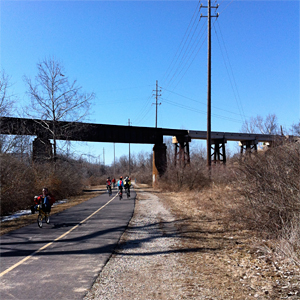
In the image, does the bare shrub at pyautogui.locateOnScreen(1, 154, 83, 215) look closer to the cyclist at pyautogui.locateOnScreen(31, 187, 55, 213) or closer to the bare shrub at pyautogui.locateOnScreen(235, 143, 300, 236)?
the cyclist at pyautogui.locateOnScreen(31, 187, 55, 213)

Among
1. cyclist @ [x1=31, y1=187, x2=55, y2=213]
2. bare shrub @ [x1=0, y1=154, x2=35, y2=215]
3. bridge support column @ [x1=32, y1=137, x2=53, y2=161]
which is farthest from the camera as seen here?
bridge support column @ [x1=32, y1=137, x2=53, y2=161]

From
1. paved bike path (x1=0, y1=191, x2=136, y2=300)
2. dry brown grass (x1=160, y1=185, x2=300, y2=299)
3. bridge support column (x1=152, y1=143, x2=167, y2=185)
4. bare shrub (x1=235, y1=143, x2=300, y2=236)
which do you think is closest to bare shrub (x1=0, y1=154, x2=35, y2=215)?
paved bike path (x1=0, y1=191, x2=136, y2=300)

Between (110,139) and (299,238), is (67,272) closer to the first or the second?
(299,238)

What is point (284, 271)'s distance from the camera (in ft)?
18.2

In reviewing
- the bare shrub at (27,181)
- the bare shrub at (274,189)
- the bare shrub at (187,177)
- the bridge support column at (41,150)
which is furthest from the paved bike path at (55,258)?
the bare shrub at (187,177)

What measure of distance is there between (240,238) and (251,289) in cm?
373

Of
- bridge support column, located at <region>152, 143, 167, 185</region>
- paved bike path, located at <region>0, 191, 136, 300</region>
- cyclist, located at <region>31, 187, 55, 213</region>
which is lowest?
paved bike path, located at <region>0, 191, 136, 300</region>

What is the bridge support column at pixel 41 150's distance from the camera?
2790cm

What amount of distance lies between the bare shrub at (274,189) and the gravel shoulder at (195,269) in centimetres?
66

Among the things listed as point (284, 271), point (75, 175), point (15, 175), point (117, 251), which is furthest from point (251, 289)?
point (75, 175)

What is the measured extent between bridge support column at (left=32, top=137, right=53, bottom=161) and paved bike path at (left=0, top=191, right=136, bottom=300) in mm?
17158

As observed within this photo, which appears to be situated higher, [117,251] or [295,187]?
[295,187]

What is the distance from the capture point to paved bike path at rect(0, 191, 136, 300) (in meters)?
5.02

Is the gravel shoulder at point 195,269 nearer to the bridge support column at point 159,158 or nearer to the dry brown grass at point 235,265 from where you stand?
the dry brown grass at point 235,265
